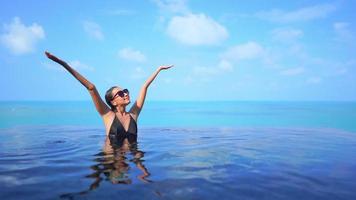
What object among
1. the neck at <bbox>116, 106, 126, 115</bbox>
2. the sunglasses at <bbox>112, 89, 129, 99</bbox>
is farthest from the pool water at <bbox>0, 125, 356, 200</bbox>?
the sunglasses at <bbox>112, 89, 129, 99</bbox>

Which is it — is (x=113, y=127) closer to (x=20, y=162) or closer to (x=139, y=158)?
(x=139, y=158)

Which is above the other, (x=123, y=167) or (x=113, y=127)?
(x=113, y=127)

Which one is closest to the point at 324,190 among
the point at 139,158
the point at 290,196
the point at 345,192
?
the point at 345,192

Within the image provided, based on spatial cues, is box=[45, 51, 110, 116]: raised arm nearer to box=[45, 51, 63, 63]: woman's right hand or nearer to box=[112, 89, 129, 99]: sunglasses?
box=[45, 51, 63, 63]: woman's right hand

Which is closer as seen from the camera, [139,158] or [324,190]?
[324,190]

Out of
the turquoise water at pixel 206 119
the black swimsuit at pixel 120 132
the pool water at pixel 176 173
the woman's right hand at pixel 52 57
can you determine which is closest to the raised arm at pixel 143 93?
the black swimsuit at pixel 120 132

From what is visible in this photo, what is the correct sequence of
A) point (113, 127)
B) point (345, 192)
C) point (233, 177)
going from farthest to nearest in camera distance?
point (113, 127)
point (233, 177)
point (345, 192)

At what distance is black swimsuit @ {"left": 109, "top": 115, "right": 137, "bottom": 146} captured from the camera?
9398mm

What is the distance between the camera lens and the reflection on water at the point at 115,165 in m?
5.38

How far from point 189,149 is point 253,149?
177 cm

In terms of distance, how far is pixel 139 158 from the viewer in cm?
766

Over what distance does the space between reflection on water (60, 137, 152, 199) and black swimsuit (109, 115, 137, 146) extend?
4.6 inches

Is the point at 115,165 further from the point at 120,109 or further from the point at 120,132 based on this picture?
the point at 120,109

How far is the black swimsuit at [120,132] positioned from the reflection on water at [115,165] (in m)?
0.12
